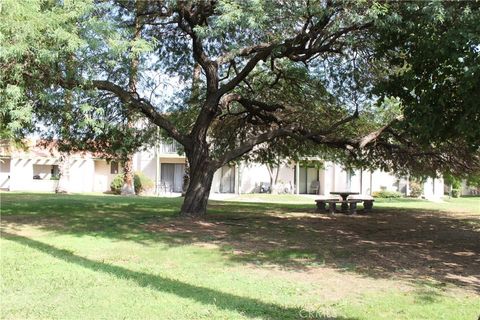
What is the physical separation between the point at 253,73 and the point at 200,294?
1274 centimetres

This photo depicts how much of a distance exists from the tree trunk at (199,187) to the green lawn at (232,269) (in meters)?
0.77

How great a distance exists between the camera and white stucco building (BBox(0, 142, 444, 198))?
39500 millimetres

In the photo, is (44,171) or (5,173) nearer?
(5,173)

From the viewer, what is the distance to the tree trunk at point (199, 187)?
16.8 m

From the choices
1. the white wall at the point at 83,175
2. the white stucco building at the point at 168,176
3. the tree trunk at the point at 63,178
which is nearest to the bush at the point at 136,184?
the white stucco building at the point at 168,176

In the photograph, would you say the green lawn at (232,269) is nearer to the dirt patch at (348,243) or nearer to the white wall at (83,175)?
the dirt patch at (348,243)

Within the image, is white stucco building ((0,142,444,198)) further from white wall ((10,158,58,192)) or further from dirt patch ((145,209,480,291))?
dirt patch ((145,209,480,291))

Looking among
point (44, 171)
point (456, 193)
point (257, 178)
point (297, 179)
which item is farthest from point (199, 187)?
point (456, 193)

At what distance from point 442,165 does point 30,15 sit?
14923 mm

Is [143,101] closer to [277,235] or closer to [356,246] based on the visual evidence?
[277,235]

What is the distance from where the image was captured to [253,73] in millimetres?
18875

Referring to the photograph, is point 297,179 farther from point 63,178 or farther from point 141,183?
point 63,178

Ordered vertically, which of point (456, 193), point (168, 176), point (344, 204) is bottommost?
point (344, 204)

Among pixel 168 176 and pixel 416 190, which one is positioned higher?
pixel 168 176
